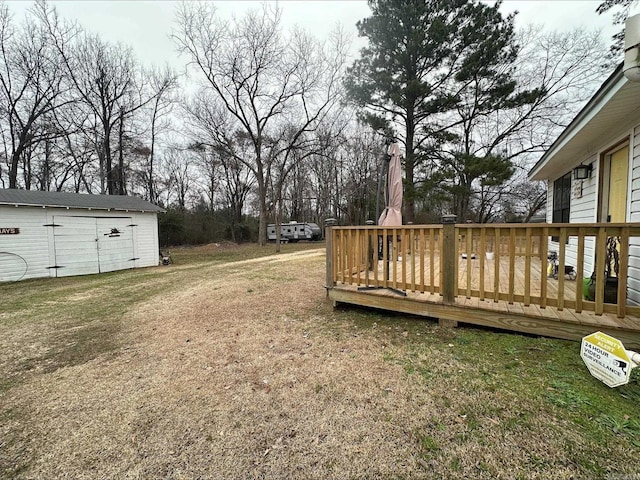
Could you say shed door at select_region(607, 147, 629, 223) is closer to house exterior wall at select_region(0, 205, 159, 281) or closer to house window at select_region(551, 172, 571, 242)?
house window at select_region(551, 172, 571, 242)

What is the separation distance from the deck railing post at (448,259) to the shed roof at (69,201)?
11.1 metres

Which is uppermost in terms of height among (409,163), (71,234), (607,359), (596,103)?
(409,163)

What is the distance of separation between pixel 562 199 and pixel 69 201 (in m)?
14.0

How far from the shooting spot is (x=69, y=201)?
9.34 m

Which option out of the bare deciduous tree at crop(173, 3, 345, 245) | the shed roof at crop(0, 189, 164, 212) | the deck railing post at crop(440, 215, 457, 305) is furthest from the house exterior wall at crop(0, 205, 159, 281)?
the deck railing post at crop(440, 215, 457, 305)

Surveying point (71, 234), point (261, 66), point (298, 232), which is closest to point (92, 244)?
point (71, 234)

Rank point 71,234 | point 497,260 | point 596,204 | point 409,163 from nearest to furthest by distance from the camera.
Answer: point 497,260, point 596,204, point 71,234, point 409,163

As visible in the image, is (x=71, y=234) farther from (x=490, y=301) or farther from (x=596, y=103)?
(x=596, y=103)

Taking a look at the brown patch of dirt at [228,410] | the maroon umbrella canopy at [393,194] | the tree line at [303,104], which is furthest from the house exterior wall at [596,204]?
the tree line at [303,104]

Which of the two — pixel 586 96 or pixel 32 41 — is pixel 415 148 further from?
pixel 32 41

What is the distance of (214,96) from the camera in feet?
58.6

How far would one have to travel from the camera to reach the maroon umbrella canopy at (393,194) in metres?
4.57

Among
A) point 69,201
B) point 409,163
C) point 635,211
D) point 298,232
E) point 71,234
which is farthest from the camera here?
point 298,232

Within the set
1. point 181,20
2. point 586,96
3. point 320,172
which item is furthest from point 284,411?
point 320,172
